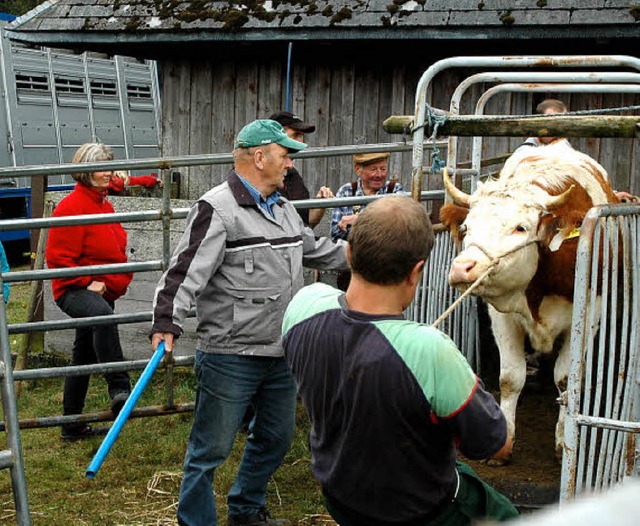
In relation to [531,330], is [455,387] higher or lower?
higher

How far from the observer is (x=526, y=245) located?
4555 mm

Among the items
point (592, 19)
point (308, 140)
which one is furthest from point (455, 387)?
point (308, 140)

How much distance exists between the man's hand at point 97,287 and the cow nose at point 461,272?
8.77 feet

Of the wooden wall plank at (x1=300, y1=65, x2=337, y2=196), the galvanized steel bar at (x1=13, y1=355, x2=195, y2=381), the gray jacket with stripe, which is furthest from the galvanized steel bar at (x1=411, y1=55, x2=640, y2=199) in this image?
the wooden wall plank at (x1=300, y1=65, x2=337, y2=196)

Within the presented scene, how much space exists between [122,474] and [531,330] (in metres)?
2.53

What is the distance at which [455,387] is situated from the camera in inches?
89.3

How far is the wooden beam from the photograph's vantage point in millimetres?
3662

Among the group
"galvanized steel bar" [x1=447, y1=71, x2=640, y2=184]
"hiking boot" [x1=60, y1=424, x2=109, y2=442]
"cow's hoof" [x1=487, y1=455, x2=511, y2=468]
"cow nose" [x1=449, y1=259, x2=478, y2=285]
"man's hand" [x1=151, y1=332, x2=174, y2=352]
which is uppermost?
"galvanized steel bar" [x1=447, y1=71, x2=640, y2=184]

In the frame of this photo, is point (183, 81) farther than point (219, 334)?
Yes

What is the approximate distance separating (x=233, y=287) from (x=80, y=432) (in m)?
2.50

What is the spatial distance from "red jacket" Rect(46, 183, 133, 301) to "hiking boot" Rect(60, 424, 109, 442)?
0.88 meters

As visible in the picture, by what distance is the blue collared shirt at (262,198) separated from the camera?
4199 millimetres

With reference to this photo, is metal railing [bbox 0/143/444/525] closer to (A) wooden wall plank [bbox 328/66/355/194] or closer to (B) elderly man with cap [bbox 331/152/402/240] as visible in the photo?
(B) elderly man with cap [bbox 331/152/402/240]

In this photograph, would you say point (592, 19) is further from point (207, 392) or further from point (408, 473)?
point (408, 473)
